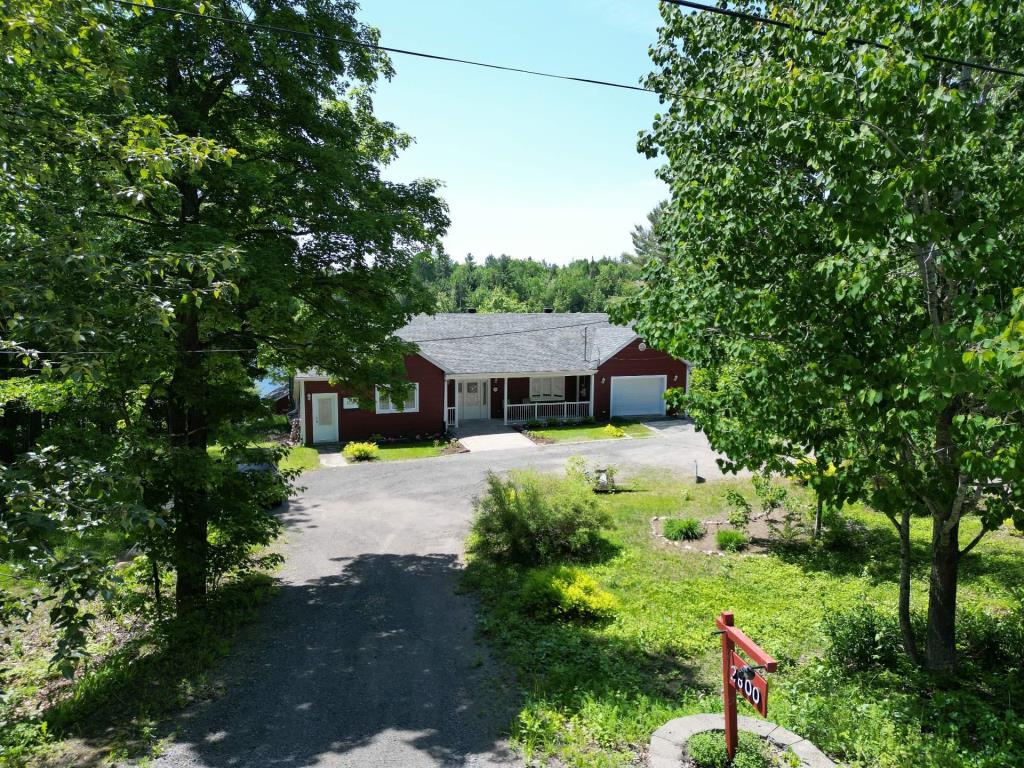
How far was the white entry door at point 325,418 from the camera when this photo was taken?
24609 millimetres

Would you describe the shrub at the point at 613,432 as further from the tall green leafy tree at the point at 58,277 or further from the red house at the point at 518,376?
the tall green leafy tree at the point at 58,277

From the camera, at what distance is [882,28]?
226 inches

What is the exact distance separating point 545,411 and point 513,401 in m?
1.56

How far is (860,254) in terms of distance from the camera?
Answer: 5.81 metres

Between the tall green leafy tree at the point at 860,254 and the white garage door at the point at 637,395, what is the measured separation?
874 inches

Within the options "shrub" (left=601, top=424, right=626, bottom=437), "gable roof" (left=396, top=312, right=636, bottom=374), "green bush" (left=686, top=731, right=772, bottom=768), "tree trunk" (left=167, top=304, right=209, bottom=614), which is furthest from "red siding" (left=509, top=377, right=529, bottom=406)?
"green bush" (left=686, top=731, right=772, bottom=768)

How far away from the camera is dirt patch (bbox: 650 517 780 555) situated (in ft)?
42.7

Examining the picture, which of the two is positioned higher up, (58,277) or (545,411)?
(58,277)

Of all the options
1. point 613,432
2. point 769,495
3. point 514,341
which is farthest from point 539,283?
point 769,495

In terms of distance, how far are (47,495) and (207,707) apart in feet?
14.1

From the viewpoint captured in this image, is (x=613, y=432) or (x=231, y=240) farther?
(x=613, y=432)

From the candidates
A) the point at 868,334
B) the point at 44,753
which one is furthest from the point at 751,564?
the point at 44,753

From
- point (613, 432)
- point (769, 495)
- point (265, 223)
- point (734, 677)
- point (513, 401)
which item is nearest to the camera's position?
point (734, 677)

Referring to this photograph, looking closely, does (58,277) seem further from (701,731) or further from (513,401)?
(513,401)
